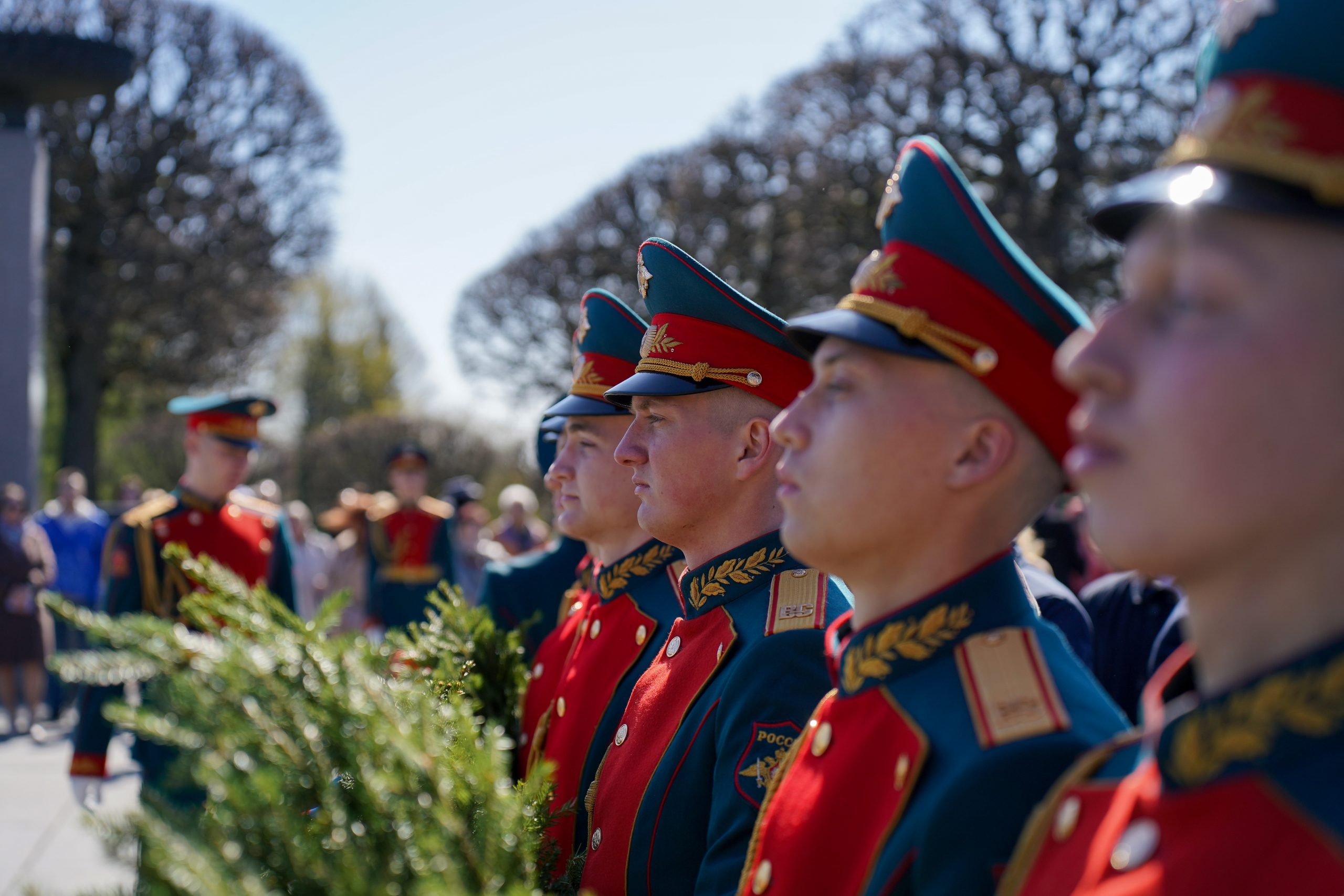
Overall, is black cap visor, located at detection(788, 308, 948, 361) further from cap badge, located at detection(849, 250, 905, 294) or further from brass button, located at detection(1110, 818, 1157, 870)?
brass button, located at detection(1110, 818, 1157, 870)

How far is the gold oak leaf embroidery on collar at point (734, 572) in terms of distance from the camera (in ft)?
8.32

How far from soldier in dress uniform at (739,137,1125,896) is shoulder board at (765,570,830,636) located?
554mm

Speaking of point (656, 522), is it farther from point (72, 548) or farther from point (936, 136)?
point (936, 136)

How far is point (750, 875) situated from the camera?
1751mm

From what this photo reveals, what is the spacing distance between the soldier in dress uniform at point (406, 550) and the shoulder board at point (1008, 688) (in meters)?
8.45

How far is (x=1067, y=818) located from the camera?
1.32 metres

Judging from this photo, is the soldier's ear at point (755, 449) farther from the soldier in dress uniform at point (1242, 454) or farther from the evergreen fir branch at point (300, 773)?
the soldier in dress uniform at point (1242, 454)

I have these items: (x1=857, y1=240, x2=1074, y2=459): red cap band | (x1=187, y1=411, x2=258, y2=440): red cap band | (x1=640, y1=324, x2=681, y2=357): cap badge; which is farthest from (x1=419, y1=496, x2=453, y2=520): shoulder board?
(x1=857, y1=240, x2=1074, y2=459): red cap band

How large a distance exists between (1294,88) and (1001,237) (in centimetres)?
57

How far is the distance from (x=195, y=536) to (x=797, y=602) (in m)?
3.53

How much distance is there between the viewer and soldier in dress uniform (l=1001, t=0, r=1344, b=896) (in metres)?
1.07

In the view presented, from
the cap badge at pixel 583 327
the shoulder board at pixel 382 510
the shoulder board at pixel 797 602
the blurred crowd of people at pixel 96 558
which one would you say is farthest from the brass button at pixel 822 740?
the shoulder board at pixel 382 510

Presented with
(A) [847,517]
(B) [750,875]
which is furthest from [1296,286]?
(B) [750,875]

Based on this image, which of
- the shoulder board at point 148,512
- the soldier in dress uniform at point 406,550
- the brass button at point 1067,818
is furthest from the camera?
the soldier in dress uniform at point 406,550
